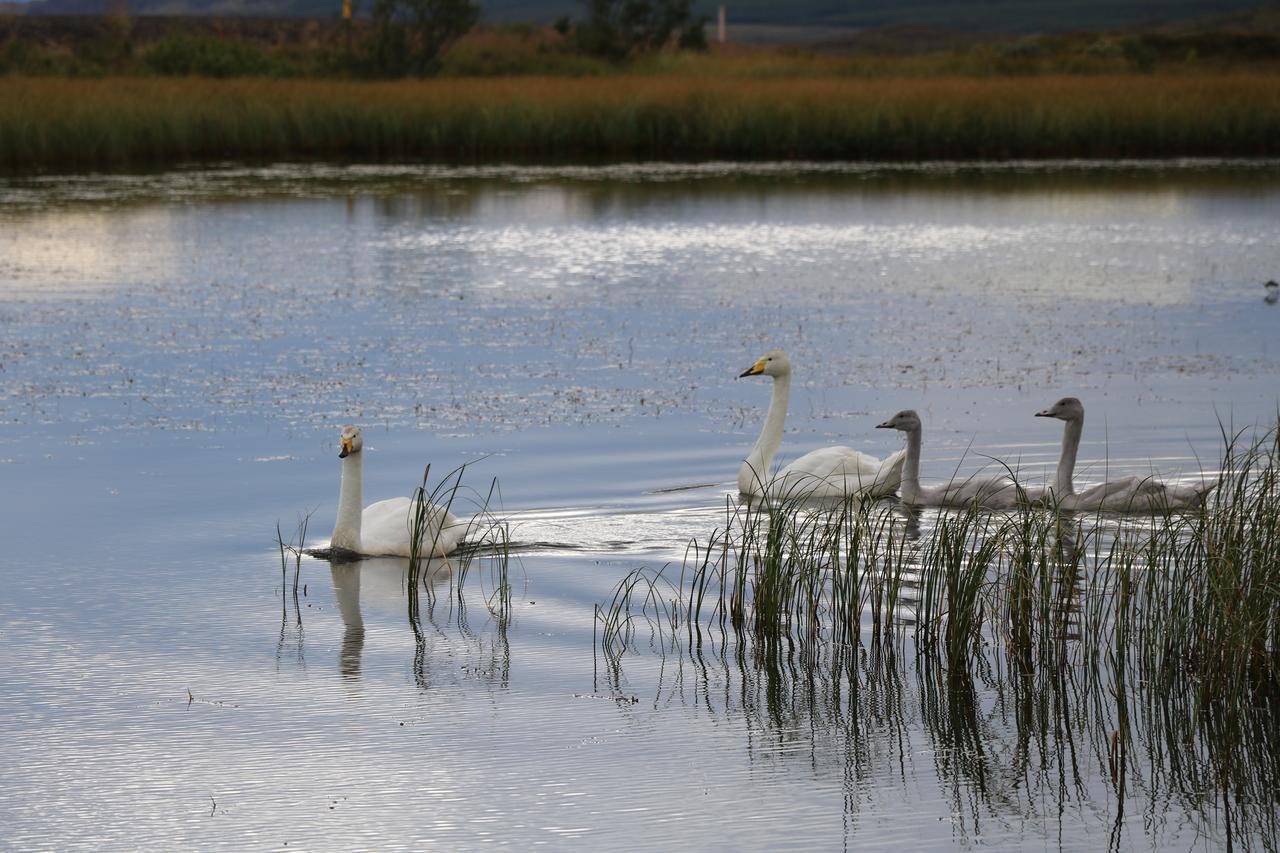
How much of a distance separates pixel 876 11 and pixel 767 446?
14805cm

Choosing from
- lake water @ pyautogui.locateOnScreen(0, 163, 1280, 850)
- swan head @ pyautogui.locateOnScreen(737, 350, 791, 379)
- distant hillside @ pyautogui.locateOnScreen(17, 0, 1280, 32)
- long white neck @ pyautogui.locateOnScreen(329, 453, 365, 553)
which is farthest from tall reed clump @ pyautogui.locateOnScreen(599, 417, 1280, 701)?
distant hillside @ pyautogui.locateOnScreen(17, 0, 1280, 32)

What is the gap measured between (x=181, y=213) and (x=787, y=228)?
7447 mm

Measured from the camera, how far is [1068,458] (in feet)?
28.5

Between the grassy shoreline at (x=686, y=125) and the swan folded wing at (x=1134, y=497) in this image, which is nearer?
the swan folded wing at (x=1134, y=497)

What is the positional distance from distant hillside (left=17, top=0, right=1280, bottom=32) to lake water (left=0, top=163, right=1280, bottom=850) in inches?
3863

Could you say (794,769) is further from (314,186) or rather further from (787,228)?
(314,186)

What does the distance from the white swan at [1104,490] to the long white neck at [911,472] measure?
636 mm

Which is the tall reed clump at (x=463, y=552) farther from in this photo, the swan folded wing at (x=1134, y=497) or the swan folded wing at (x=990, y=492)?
the swan folded wing at (x=1134, y=497)

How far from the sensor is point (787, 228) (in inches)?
861

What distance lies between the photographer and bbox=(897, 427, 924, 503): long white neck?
28.8 feet

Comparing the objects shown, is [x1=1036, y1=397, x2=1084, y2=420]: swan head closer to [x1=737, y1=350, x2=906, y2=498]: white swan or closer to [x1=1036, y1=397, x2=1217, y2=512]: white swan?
[x1=1036, y1=397, x2=1217, y2=512]: white swan

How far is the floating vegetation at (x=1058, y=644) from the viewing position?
5.49 meters

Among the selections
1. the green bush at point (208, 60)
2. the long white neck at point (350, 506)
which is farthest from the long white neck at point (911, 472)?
the green bush at point (208, 60)

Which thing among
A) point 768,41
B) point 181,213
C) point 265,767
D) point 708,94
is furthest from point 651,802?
point 768,41
